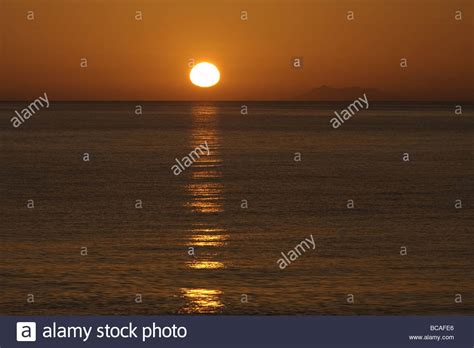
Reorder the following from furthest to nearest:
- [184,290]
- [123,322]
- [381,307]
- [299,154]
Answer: [299,154], [184,290], [381,307], [123,322]

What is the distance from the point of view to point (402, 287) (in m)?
19.0

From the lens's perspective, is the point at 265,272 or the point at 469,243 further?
the point at 469,243

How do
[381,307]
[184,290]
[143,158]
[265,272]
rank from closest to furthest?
[381,307], [184,290], [265,272], [143,158]

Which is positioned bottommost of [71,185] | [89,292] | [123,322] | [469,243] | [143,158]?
[123,322]

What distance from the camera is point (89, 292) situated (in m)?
18.3

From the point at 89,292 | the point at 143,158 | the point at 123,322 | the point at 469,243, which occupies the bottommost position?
the point at 123,322

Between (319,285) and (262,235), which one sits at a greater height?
(262,235)

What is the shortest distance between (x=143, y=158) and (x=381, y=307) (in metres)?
43.4

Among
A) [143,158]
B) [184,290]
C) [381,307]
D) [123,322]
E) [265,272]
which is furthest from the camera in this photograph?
[143,158]

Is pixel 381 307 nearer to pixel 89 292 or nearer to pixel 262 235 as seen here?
pixel 89 292

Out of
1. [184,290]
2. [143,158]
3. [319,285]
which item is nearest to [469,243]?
[319,285]

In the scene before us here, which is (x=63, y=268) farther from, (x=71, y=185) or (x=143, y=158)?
(x=143, y=158)

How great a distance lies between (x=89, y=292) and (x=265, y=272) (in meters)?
3.97

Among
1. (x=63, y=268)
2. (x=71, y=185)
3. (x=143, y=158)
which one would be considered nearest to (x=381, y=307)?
(x=63, y=268)
